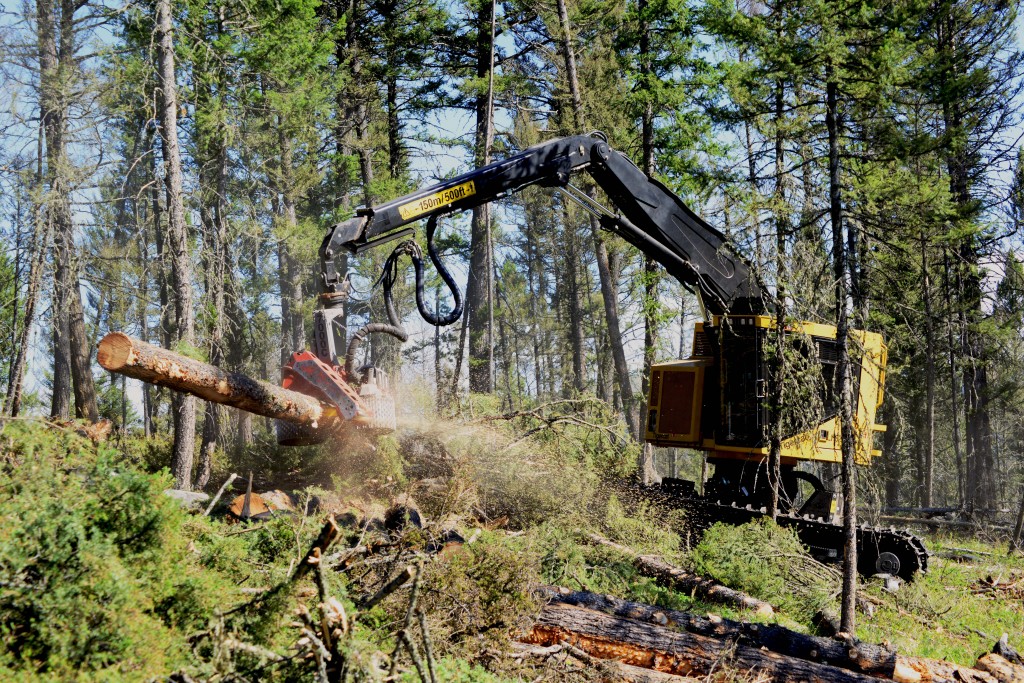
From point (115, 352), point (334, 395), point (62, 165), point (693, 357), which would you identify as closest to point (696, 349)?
point (693, 357)

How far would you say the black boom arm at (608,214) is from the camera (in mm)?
8805

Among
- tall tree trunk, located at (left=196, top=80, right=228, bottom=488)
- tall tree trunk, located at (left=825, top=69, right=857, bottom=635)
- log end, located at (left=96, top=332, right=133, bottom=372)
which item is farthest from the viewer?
tall tree trunk, located at (left=196, top=80, right=228, bottom=488)

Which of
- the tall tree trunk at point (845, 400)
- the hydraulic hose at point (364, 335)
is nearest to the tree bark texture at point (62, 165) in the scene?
the hydraulic hose at point (364, 335)

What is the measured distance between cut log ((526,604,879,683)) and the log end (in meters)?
4.15

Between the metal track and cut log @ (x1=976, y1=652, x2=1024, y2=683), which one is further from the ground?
the metal track

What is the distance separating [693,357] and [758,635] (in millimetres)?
5624

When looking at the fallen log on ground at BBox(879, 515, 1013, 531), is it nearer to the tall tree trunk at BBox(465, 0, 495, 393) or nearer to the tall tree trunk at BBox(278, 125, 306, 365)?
the tall tree trunk at BBox(465, 0, 495, 393)

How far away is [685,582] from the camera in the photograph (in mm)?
9078

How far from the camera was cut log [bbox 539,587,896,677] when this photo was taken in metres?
6.60

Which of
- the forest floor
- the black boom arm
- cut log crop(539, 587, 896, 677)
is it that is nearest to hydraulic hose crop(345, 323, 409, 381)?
the black boom arm

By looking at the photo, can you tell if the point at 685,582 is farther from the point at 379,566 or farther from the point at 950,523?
the point at 950,523

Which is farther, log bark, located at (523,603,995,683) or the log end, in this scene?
the log end

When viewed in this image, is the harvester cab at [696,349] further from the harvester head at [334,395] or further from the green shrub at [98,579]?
the green shrub at [98,579]

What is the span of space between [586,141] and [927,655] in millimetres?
6254
